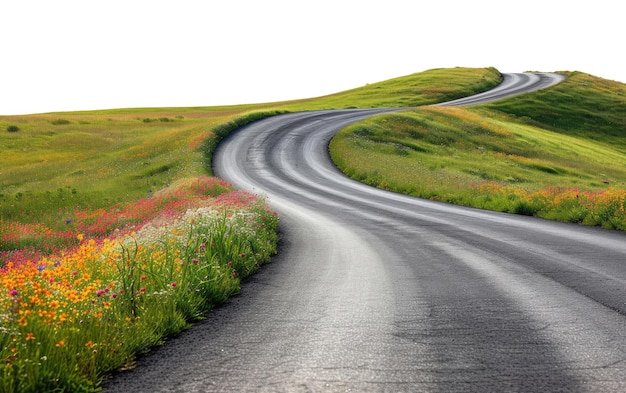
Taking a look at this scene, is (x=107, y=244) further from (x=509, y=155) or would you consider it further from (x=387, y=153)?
(x=509, y=155)

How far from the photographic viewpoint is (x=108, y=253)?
311 inches

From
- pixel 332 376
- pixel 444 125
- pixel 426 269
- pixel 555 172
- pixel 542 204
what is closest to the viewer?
pixel 332 376

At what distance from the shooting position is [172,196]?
20125 millimetres

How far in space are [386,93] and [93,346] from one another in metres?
78.1

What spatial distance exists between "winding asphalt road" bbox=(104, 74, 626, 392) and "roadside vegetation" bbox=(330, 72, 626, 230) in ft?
16.4

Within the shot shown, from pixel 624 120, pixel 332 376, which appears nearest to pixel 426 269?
pixel 332 376

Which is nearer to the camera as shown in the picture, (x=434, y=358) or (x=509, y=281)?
(x=434, y=358)

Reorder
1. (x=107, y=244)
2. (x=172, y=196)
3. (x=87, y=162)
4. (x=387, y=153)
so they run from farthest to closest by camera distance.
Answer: (x=87, y=162) → (x=387, y=153) → (x=172, y=196) → (x=107, y=244)

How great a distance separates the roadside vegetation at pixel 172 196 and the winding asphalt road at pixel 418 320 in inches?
20.3

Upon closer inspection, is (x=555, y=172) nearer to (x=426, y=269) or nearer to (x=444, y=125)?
(x=444, y=125)

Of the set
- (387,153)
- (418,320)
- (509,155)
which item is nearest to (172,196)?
(418,320)

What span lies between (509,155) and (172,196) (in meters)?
29.3

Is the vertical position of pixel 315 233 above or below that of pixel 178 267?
below

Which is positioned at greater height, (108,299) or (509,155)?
(108,299)
